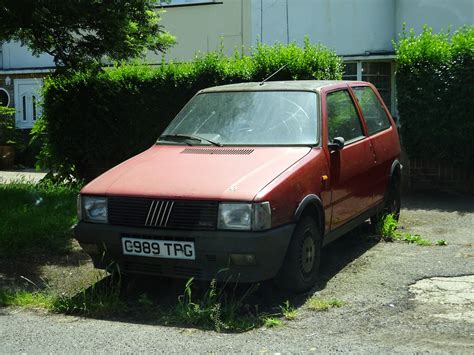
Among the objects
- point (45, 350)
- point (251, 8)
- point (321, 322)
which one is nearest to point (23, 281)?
point (45, 350)

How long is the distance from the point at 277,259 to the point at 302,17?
11.5 metres

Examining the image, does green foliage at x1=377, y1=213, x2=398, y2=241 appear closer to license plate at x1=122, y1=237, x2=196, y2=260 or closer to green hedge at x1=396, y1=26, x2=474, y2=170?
green hedge at x1=396, y1=26, x2=474, y2=170

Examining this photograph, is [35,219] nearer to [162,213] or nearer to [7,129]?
[162,213]

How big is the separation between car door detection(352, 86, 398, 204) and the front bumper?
93.5 inches

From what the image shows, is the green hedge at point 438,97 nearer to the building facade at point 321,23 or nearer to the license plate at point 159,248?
the building facade at point 321,23

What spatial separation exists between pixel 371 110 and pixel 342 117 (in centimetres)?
108

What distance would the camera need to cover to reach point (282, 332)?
4.67 meters

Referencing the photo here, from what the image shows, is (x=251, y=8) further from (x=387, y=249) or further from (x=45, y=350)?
(x=45, y=350)

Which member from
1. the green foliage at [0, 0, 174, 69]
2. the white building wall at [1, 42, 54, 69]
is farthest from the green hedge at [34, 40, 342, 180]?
the white building wall at [1, 42, 54, 69]

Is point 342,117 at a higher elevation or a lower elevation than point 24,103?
lower

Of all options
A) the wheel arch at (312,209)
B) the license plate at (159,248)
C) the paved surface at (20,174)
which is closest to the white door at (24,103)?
the paved surface at (20,174)

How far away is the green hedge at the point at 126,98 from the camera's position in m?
10.4

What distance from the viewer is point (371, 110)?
7574mm

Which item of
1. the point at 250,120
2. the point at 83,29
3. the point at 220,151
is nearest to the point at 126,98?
the point at 83,29
